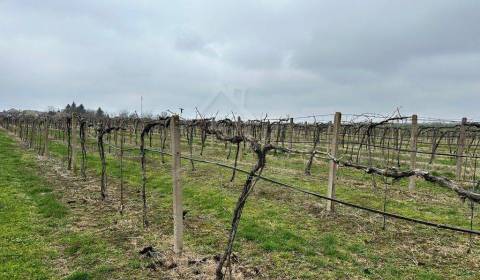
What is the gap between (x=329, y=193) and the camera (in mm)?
7930

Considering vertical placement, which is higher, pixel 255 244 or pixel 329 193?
pixel 329 193

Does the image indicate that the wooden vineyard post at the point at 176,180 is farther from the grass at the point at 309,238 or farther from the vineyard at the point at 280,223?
the grass at the point at 309,238

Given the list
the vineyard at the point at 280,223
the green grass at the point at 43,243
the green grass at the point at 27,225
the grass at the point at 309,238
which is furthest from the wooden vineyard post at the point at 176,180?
the green grass at the point at 27,225

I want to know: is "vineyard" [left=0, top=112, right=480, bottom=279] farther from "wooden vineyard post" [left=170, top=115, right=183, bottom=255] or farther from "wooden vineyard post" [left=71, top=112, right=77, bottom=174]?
"wooden vineyard post" [left=71, top=112, right=77, bottom=174]

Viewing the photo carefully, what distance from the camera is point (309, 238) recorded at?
624cm

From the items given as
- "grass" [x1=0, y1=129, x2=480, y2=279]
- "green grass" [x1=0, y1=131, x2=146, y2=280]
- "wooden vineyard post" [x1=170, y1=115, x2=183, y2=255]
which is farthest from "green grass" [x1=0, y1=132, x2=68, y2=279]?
"wooden vineyard post" [x1=170, y1=115, x2=183, y2=255]


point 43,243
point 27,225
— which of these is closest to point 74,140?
point 27,225

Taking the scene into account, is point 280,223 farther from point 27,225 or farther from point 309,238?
point 27,225

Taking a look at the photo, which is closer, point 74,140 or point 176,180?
point 176,180

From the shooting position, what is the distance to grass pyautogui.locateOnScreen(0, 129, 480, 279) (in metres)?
5.02

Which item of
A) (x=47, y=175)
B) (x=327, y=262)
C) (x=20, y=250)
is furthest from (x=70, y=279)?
(x=47, y=175)

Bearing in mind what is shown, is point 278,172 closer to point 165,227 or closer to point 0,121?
point 165,227

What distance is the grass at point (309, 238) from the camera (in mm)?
5020

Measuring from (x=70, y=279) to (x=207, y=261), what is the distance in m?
1.80
